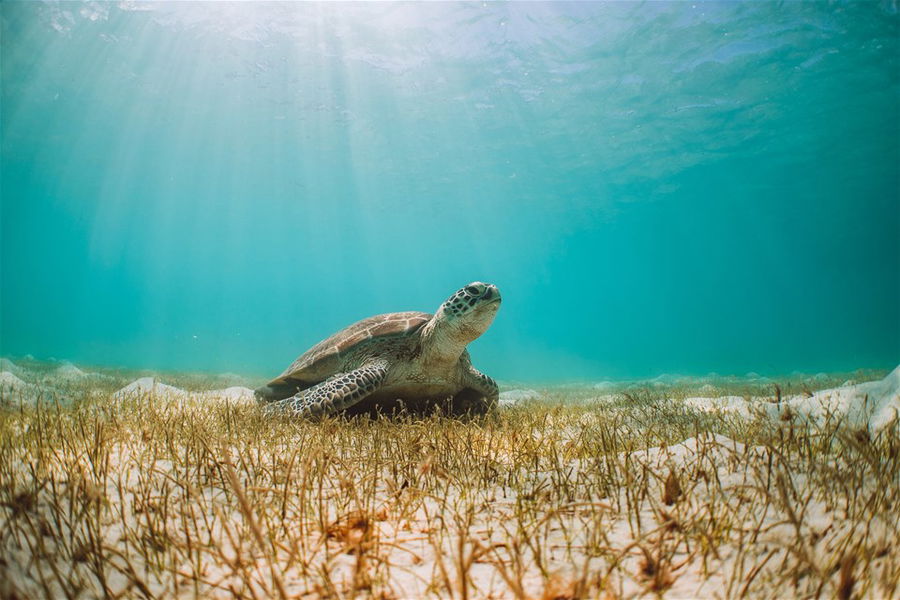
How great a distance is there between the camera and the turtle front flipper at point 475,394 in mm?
5227

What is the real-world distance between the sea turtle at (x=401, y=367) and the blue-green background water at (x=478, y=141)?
23.5 m

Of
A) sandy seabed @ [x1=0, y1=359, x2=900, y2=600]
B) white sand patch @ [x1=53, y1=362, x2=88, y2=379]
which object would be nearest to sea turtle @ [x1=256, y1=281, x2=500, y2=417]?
sandy seabed @ [x1=0, y1=359, x2=900, y2=600]

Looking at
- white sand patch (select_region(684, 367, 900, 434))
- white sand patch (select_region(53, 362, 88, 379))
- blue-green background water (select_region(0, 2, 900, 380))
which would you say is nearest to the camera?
white sand patch (select_region(684, 367, 900, 434))

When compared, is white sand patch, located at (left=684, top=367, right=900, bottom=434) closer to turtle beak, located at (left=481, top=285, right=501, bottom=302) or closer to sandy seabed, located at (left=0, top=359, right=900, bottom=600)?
sandy seabed, located at (left=0, top=359, right=900, bottom=600)

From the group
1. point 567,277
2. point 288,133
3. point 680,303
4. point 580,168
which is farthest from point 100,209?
point 680,303

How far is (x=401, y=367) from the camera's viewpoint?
484 centimetres

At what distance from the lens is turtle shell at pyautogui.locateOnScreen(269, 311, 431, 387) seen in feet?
16.8

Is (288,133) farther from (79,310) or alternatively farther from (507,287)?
(79,310)

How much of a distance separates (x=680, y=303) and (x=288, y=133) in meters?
114

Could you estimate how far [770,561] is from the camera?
1084 millimetres

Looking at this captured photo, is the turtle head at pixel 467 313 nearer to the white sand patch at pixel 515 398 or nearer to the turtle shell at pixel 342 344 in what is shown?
the turtle shell at pixel 342 344

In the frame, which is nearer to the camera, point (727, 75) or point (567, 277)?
point (727, 75)

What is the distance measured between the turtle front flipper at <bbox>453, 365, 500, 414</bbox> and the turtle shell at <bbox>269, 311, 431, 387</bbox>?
0.98m

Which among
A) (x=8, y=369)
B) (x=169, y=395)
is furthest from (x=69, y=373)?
(x=169, y=395)
